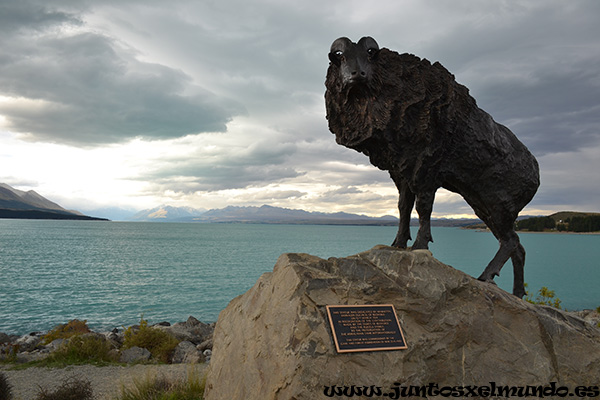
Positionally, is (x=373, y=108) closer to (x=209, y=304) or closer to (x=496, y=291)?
(x=496, y=291)

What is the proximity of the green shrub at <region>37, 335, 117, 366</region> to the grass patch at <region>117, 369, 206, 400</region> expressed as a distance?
330cm

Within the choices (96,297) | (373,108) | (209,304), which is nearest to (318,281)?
(373,108)

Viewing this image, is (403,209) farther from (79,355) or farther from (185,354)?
(79,355)

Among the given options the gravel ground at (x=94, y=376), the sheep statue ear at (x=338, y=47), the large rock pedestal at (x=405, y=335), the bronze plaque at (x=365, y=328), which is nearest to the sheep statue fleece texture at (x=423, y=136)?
the sheep statue ear at (x=338, y=47)

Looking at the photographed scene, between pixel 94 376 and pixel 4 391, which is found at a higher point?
pixel 4 391

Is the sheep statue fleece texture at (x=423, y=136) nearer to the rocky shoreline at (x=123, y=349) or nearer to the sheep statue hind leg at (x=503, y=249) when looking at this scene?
the sheep statue hind leg at (x=503, y=249)

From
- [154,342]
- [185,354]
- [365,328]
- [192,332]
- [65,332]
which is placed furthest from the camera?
[192,332]

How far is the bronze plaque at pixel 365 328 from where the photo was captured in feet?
11.7

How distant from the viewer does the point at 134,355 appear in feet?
31.6

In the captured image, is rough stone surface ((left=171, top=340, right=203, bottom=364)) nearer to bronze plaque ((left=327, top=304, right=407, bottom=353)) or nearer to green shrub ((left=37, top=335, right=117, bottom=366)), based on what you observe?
green shrub ((left=37, top=335, right=117, bottom=366))

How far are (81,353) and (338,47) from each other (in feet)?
28.6

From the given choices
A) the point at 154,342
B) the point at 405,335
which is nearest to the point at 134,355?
the point at 154,342

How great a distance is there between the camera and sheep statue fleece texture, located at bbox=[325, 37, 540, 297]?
543 centimetres

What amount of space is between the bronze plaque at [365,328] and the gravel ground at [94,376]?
4.15m
